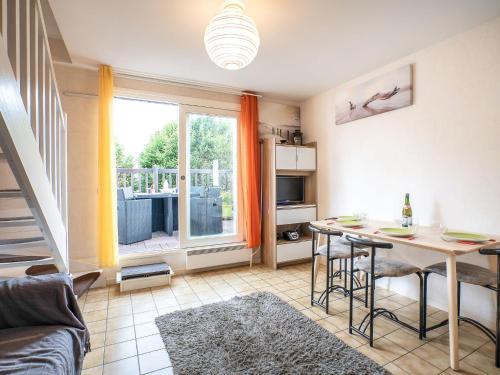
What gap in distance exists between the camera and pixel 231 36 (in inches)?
64.0

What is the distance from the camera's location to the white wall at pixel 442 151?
2.13 meters

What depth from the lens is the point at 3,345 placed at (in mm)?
1176

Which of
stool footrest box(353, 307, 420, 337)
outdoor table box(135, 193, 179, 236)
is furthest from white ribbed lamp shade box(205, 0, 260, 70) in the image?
outdoor table box(135, 193, 179, 236)

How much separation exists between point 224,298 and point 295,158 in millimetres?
2096

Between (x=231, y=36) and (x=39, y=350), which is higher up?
(x=231, y=36)

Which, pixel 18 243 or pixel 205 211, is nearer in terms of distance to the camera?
pixel 18 243

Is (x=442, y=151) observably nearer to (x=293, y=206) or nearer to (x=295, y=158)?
(x=295, y=158)

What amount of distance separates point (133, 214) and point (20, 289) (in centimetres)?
303

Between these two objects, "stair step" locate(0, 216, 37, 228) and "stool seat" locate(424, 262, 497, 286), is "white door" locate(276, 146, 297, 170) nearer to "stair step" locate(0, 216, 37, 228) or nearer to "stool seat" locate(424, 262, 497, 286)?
"stool seat" locate(424, 262, 497, 286)

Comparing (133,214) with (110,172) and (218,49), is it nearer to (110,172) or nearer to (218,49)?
(110,172)

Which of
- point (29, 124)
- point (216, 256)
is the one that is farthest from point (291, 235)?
point (29, 124)

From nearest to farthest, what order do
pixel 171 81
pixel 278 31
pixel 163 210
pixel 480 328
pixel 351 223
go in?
1. pixel 480 328
2. pixel 278 31
3. pixel 351 223
4. pixel 171 81
5. pixel 163 210

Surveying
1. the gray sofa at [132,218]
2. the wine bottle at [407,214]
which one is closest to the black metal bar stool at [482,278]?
the wine bottle at [407,214]

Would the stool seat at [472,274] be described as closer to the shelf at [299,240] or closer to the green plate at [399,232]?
the green plate at [399,232]
